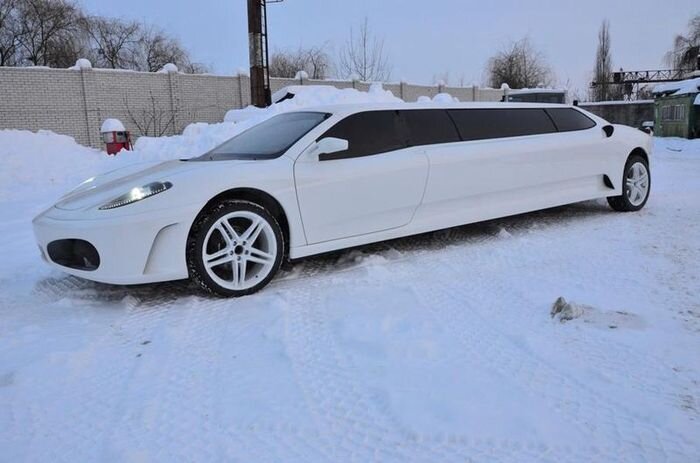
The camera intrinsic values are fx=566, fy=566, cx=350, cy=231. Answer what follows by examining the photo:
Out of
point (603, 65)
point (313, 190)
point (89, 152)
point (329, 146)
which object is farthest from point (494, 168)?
point (603, 65)

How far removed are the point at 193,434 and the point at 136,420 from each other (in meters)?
0.29

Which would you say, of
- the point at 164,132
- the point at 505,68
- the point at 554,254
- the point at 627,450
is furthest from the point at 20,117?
the point at 505,68

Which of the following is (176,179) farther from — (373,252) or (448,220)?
(448,220)

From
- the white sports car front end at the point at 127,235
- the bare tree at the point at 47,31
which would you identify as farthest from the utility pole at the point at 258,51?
the bare tree at the point at 47,31

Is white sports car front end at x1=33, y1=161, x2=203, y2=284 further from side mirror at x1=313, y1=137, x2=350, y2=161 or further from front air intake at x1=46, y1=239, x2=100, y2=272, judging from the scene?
side mirror at x1=313, y1=137, x2=350, y2=161

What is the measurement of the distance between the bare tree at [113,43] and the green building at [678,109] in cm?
3132

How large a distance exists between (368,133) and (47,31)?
1259 inches

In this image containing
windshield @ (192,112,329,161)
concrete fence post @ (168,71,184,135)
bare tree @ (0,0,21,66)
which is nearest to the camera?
windshield @ (192,112,329,161)

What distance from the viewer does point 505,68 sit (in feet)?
150

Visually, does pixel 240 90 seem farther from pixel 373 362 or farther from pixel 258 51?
pixel 373 362

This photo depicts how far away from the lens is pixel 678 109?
21766mm

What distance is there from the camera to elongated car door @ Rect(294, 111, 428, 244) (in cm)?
413

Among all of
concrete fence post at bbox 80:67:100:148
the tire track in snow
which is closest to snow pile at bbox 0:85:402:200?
concrete fence post at bbox 80:67:100:148

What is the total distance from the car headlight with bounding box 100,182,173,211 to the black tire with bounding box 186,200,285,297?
306 mm
